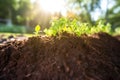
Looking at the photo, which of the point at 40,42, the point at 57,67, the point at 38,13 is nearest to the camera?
the point at 57,67

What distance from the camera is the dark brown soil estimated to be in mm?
3295

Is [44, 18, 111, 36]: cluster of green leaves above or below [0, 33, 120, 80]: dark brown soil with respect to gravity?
above

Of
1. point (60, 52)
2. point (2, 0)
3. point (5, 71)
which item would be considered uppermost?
point (2, 0)

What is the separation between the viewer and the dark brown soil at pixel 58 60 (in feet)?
10.8

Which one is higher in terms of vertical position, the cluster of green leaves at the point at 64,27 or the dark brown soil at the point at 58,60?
the cluster of green leaves at the point at 64,27

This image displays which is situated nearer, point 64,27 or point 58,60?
point 58,60

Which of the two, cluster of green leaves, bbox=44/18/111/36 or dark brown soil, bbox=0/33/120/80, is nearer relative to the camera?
dark brown soil, bbox=0/33/120/80

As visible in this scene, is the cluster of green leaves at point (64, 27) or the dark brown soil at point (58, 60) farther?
the cluster of green leaves at point (64, 27)

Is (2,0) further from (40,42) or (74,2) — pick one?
(40,42)

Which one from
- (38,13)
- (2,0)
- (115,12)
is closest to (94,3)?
(115,12)

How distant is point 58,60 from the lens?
3418 millimetres

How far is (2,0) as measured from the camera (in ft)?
130

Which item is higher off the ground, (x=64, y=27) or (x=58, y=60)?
(x=64, y=27)

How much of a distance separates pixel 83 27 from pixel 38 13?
113ft
